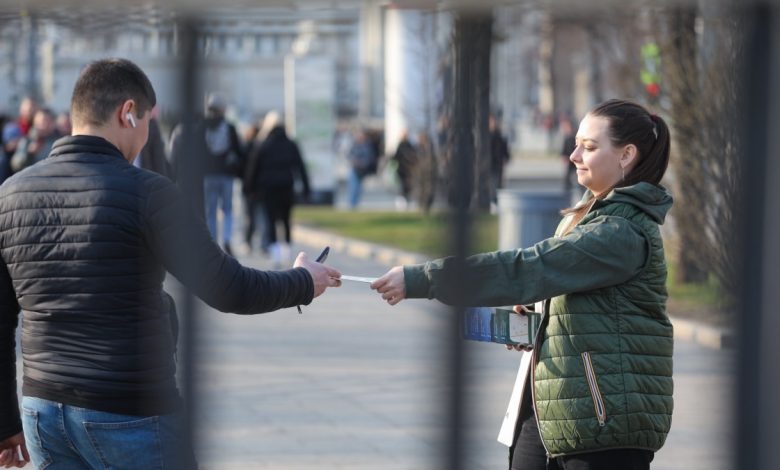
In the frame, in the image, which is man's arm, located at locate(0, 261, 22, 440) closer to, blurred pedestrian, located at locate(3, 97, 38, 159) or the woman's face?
the woman's face

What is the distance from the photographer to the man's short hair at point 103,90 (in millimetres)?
3105

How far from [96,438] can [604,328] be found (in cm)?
114

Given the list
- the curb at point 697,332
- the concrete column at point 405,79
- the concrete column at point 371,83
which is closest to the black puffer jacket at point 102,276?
the curb at point 697,332

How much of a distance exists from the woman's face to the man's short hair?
1009mm

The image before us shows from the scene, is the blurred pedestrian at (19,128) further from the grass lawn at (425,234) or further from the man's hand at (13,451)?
the man's hand at (13,451)

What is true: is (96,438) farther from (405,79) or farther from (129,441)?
(405,79)

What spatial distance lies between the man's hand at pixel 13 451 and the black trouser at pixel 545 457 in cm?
117

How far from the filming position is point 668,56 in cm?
1098

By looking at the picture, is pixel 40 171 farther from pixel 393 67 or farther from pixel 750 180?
pixel 393 67

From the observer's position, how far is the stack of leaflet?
3.19 meters

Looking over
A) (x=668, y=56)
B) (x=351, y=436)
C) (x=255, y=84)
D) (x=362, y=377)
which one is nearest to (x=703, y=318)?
(x=668, y=56)

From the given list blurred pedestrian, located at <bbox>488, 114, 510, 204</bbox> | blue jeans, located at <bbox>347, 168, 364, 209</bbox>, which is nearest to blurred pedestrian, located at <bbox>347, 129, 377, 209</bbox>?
blue jeans, located at <bbox>347, 168, 364, 209</bbox>

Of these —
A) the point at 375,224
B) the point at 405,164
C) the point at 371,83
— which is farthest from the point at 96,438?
the point at 371,83

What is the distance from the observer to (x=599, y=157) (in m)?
3.30
